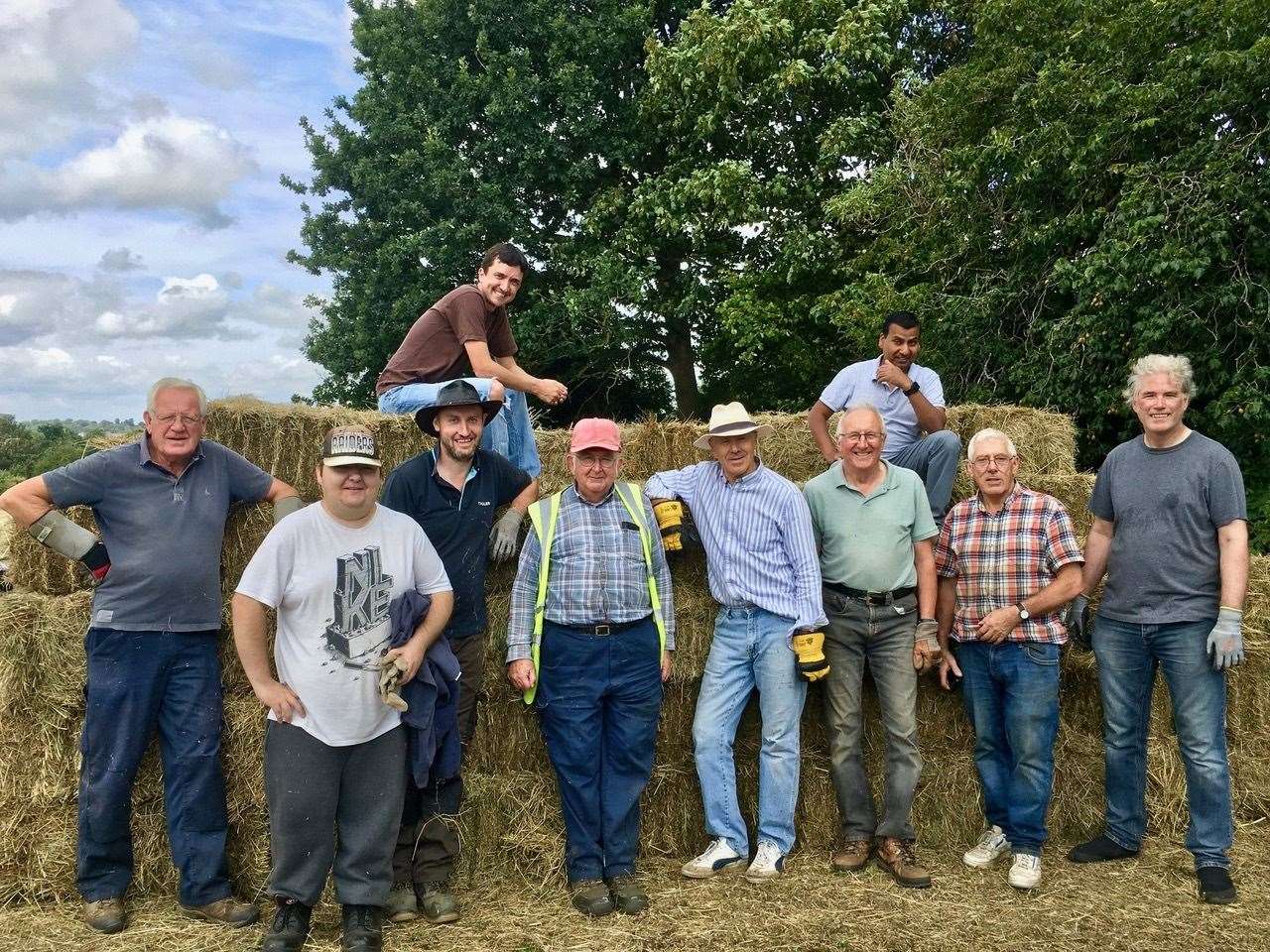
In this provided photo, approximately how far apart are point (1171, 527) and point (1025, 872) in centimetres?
192

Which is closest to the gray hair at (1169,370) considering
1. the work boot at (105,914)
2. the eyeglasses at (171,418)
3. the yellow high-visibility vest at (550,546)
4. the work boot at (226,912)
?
the yellow high-visibility vest at (550,546)

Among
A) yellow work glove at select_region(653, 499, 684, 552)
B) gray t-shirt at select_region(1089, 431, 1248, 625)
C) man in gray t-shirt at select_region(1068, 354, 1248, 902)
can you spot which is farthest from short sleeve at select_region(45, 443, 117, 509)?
gray t-shirt at select_region(1089, 431, 1248, 625)

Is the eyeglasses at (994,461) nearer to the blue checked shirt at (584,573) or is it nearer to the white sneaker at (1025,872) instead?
the blue checked shirt at (584,573)

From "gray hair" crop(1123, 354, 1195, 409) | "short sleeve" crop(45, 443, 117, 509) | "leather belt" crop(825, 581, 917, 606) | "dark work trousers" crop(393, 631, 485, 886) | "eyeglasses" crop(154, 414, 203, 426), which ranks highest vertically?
"gray hair" crop(1123, 354, 1195, 409)

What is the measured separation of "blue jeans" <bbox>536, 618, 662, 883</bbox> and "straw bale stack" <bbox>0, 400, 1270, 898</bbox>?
1.46 feet

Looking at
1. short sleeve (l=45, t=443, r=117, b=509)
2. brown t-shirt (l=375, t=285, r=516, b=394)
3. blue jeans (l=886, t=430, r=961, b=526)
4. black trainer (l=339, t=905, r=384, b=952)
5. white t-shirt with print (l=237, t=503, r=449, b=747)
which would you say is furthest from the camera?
blue jeans (l=886, t=430, r=961, b=526)

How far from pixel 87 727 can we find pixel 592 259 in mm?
13082

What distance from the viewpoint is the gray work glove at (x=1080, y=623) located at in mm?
5355

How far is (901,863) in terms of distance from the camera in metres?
5.04

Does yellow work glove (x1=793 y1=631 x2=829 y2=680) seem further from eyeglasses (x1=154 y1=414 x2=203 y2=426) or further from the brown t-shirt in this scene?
eyeglasses (x1=154 y1=414 x2=203 y2=426)

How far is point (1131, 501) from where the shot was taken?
5.06 meters

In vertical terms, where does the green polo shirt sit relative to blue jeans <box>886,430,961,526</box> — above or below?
below

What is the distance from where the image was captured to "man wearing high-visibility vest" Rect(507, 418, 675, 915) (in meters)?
4.73

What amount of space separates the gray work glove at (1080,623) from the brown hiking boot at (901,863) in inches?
57.4
